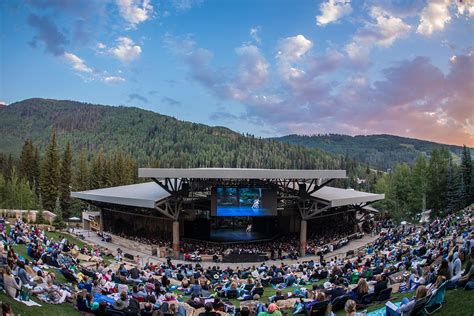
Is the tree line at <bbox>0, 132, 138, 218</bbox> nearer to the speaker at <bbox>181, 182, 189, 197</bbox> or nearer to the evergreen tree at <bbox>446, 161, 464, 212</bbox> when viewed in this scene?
the speaker at <bbox>181, 182, 189, 197</bbox>

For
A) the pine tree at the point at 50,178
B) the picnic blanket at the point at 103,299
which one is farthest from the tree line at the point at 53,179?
the picnic blanket at the point at 103,299

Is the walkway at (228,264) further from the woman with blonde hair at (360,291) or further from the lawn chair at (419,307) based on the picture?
the lawn chair at (419,307)

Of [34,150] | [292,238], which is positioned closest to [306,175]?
[292,238]

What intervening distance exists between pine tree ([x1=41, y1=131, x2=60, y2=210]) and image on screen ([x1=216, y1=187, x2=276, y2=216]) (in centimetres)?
3068

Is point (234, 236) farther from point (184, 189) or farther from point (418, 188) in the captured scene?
point (418, 188)

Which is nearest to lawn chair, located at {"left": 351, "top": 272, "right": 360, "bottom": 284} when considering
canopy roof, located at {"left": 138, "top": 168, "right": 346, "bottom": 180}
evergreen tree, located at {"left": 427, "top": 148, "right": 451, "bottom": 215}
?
canopy roof, located at {"left": 138, "top": 168, "right": 346, "bottom": 180}

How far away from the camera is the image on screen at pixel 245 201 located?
102 feet

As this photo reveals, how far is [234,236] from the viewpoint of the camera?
1442 inches

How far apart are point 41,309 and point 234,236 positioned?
28147 millimetres

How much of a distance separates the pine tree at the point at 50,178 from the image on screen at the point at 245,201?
1208 inches

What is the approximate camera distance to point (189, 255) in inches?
1084

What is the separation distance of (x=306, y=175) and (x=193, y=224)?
466 inches

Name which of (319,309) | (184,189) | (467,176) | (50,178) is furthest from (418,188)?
(50,178)

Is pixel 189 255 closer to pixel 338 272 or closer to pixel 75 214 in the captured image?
pixel 338 272
